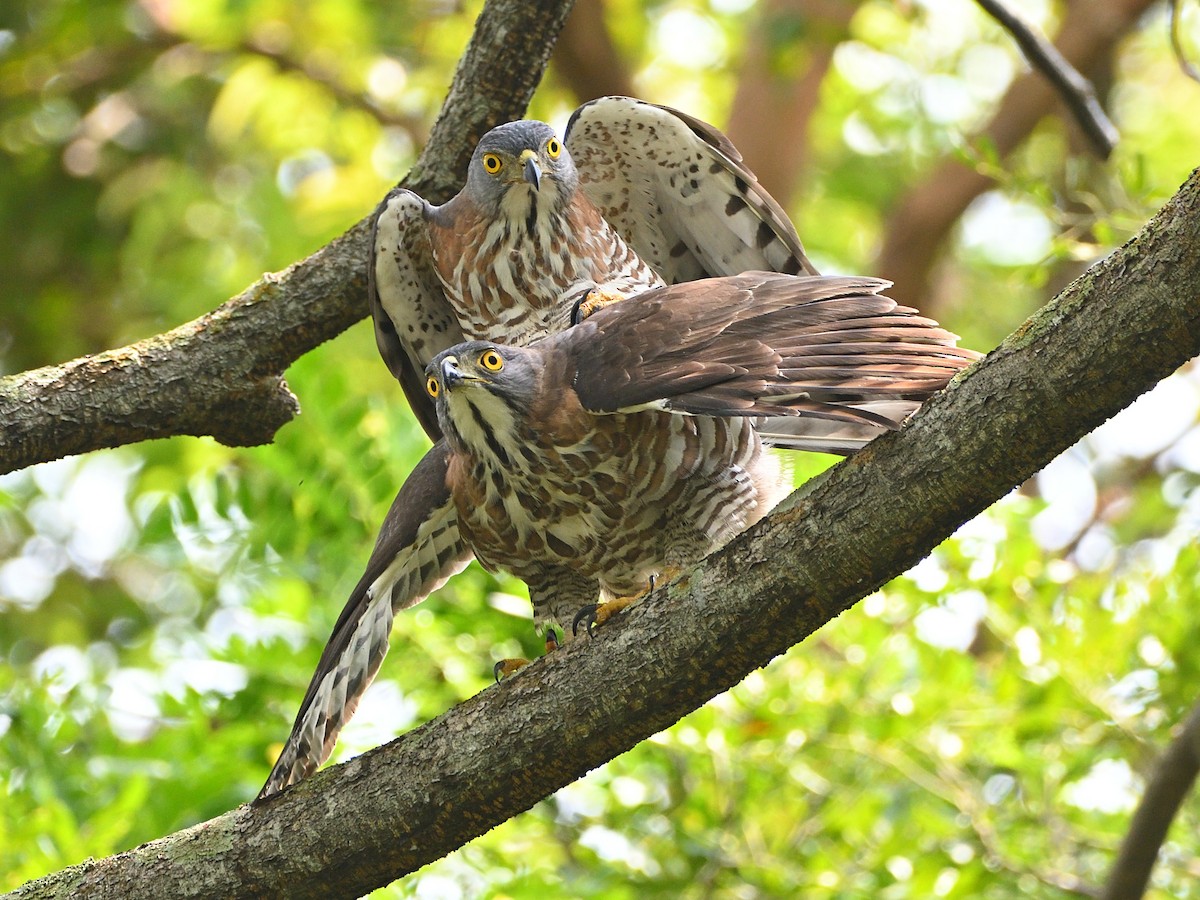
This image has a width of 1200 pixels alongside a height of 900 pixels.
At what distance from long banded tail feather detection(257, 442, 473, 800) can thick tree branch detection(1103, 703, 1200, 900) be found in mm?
1810

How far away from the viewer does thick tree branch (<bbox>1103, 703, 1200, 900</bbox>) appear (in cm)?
Answer: 330

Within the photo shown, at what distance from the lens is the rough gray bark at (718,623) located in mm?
2246

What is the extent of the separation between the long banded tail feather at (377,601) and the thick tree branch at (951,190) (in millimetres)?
4553

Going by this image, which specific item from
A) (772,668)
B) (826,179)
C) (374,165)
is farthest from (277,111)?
(772,668)

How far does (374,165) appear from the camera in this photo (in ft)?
27.2

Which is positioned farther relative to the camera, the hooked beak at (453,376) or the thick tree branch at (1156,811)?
the thick tree branch at (1156,811)

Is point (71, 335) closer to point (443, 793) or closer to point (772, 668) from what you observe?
point (772, 668)

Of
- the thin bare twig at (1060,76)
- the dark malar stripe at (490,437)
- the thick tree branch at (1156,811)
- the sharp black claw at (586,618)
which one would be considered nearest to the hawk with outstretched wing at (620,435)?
the dark malar stripe at (490,437)

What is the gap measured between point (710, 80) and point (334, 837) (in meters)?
8.31

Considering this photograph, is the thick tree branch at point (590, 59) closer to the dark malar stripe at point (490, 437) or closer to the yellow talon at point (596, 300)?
the yellow talon at point (596, 300)

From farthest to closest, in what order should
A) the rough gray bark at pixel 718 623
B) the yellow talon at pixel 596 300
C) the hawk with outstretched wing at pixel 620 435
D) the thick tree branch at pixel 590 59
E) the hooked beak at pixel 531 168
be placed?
1. the thick tree branch at pixel 590 59
2. the yellow talon at pixel 596 300
3. the hooked beak at pixel 531 168
4. the hawk with outstretched wing at pixel 620 435
5. the rough gray bark at pixel 718 623

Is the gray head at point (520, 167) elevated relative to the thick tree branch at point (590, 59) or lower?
lower

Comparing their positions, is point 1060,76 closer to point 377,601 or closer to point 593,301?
point 593,301

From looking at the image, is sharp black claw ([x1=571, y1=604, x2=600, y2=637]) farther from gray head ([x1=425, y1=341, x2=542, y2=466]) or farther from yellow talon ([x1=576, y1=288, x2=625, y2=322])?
yellow talon ([x1=576, y1=288, x2=625, y2=322])
